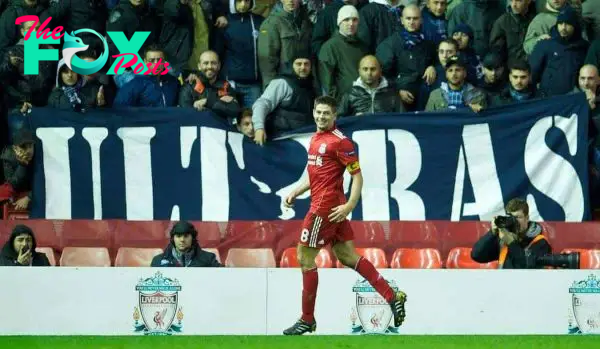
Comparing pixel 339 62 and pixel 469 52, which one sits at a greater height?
pixel 469 52

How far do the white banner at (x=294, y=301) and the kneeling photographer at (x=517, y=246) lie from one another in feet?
0.63

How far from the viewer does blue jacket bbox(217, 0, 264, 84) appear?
551 inches

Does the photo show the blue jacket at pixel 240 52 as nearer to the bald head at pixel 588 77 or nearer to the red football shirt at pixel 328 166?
the bald head at pixel 588 77

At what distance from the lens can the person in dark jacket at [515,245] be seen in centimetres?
1096

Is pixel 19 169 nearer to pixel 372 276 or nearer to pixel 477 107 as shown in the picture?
pixel 477 107

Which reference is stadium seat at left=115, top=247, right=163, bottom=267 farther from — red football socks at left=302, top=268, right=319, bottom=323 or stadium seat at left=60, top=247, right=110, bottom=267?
red football socks at left=302, top=268, right=319, bottom=323

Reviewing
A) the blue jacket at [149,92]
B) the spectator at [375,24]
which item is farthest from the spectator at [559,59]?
the blue jacket at [149,92]

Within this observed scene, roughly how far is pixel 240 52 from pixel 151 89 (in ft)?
3.86

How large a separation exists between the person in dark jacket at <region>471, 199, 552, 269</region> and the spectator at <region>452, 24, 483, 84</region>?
2845 millimetres

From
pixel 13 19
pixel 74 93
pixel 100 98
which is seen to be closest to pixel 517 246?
pixel 100 98

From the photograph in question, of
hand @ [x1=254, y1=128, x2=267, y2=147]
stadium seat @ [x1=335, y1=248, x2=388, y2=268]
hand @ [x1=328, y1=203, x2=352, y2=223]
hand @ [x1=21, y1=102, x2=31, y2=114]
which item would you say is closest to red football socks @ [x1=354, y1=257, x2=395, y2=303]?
hand @ [x1=328, y1=203, x2=352, y2=223]

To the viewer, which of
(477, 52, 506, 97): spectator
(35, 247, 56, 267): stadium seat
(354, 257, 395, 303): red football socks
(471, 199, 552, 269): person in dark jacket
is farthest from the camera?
(477, 52, 506, 97): spectator

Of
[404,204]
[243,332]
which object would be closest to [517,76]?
[404,204]

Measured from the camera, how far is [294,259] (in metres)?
12.1
